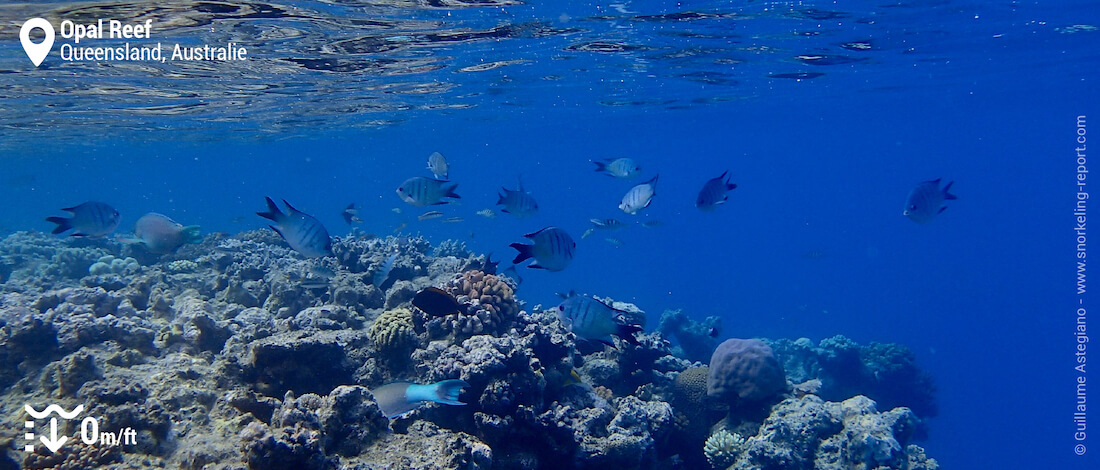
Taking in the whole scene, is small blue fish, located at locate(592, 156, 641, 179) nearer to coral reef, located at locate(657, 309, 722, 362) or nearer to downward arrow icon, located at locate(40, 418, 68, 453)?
downward arrow icon, located at locate(40, 418, 68, 453)

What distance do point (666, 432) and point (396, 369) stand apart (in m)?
3.60

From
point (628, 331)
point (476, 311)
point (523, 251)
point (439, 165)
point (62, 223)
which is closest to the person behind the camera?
point (628, 331)

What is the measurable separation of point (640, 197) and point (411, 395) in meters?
5.33

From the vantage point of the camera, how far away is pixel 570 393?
6410mm

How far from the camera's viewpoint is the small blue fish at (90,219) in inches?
283

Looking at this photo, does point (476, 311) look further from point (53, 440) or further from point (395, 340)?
point (53, 440)

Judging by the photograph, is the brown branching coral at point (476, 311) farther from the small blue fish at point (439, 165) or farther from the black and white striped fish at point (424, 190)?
the small blue fish at point (439, 165)

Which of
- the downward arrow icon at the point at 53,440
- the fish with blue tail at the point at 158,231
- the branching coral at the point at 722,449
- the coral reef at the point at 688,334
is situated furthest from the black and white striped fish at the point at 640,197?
the coral reef at the point at 688,334

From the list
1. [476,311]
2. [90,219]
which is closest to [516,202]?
[476,311]

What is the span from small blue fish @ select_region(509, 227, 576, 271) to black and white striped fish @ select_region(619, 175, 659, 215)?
284cm

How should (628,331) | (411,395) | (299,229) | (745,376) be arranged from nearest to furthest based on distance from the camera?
1. (411,395)
2. (628,331)
3. (299,229)
4. (745,376)

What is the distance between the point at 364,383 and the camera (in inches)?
236

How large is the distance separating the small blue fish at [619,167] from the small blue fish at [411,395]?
19.3 feet

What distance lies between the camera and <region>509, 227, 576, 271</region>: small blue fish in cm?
555
